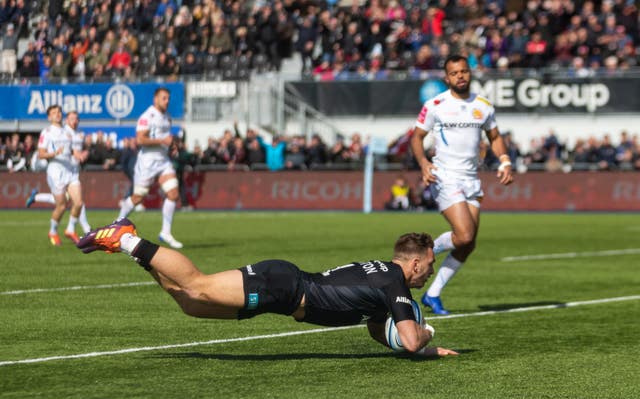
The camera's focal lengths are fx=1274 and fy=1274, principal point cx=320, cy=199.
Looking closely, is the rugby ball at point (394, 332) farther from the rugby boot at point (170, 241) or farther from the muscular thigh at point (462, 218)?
the rugby boot at point (170, 241)

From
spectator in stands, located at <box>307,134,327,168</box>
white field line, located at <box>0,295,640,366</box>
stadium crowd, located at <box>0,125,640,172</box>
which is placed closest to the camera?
white field line, located at <box>0,295,640,366</box>

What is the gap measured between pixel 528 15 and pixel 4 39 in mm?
15092

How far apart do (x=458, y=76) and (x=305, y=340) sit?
3.47 meters

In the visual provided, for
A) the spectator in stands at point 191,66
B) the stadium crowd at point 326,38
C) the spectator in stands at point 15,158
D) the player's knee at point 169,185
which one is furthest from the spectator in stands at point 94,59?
the player's knee at point 169,185

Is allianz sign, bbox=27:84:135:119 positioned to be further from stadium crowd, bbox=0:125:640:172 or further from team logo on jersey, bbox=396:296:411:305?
team logo on jersey, bbox=396:296:411:305

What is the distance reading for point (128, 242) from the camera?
28.5 ft

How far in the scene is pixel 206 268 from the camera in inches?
663

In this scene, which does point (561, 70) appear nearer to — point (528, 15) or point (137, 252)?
point (528, 15)

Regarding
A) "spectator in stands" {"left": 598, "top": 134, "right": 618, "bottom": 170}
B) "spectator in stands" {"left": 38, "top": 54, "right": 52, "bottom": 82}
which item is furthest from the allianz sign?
"spectator in stands" {"left": 598, "top": 134, "right": 618, "bottom": 170}

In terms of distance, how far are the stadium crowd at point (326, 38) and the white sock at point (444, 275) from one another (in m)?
24.0

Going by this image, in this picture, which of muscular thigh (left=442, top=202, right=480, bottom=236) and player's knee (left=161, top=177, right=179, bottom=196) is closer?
muscular thigh (left=442, top=202, right=480, bottom=236)

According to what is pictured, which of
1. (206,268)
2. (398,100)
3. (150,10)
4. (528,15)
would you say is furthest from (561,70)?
(206,268)

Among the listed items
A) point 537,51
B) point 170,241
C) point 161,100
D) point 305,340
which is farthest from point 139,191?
point 537,51

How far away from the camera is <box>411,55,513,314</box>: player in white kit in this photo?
12.5m
